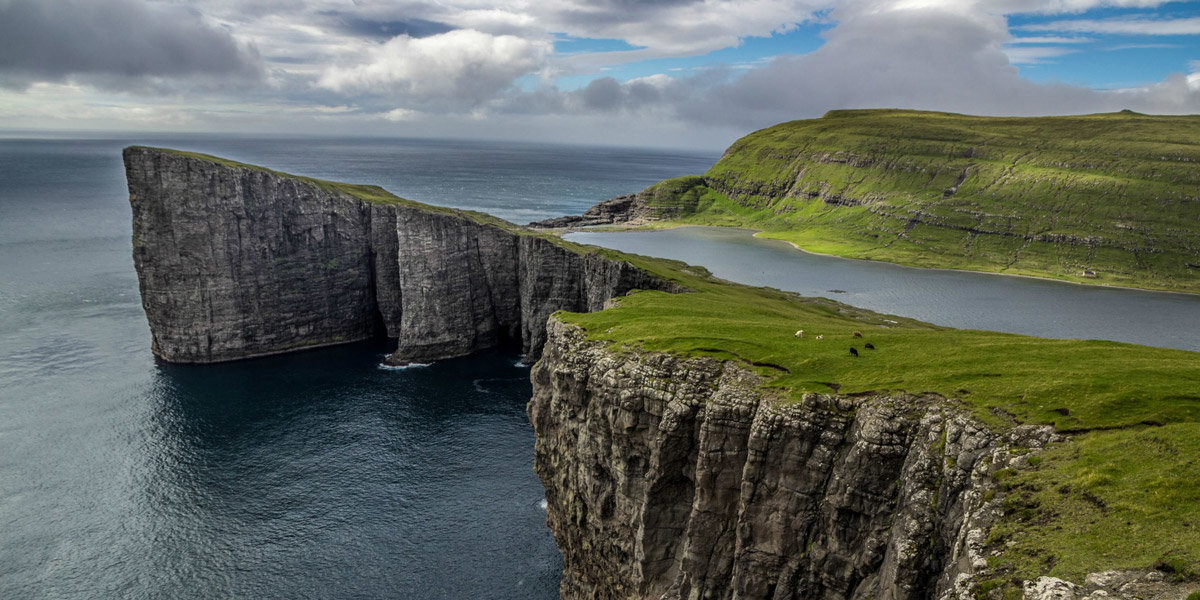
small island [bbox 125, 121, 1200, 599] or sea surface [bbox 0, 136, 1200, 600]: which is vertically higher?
small island [bbox 125, 121, 1200, 599]

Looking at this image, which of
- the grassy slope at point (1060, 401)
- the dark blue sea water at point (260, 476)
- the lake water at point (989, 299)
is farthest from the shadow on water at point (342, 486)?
the lake water at point (989, 299)

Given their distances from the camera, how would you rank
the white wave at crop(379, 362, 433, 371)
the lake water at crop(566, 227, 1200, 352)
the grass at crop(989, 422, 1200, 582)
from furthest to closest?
the lake water at crop(566, 227, 1200, 352) → the white wave at crop(379, 362, 433, 371) → the grass at crop(989, 422, 1200, 582)

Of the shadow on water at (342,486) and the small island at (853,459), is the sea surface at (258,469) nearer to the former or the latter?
the shadow on water at (342,486)

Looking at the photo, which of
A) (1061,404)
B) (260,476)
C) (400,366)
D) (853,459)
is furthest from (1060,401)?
(400,366)

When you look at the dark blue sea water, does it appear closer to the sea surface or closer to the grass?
the sea surface

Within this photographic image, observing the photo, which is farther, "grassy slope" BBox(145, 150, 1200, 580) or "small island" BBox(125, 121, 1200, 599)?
"small island" BBox(125, 121, 1200, 599)

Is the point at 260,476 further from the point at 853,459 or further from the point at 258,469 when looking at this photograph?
the point at 853,459

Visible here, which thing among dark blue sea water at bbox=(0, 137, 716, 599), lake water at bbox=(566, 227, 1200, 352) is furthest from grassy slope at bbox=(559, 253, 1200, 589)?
lake water at bbox=(566, 227, 1200, 352)
